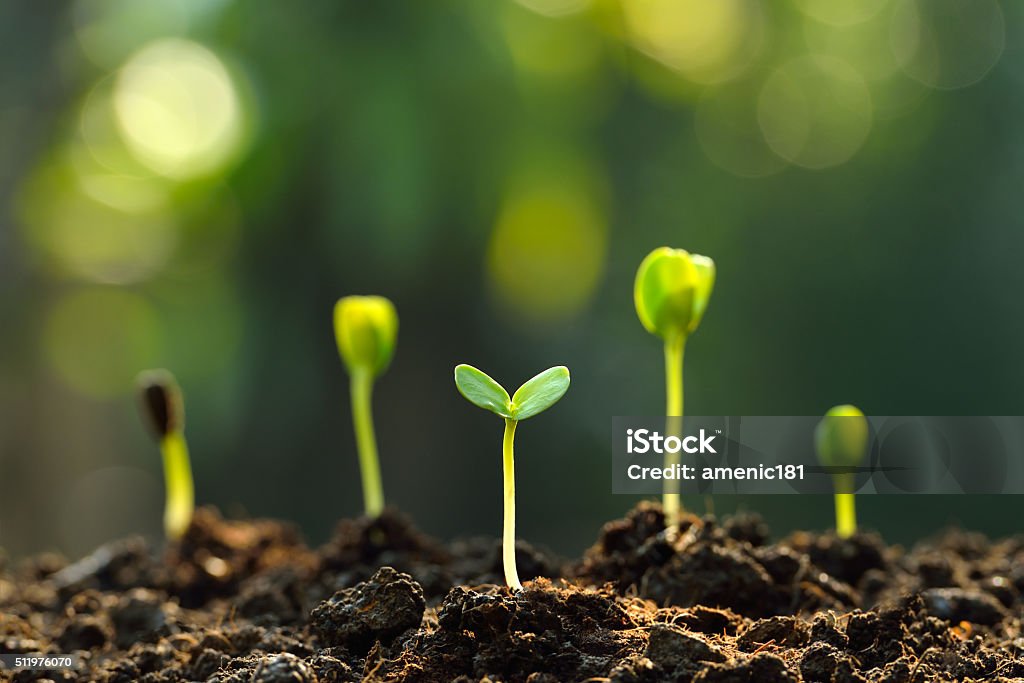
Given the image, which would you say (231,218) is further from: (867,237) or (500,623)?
(500,623)

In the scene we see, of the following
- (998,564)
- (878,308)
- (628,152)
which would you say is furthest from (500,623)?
(878,308)

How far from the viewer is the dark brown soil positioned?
639 mm

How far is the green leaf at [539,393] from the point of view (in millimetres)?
710

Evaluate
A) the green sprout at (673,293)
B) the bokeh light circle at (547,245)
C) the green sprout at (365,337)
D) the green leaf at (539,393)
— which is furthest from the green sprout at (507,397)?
the bokeh light circle at (547,245)

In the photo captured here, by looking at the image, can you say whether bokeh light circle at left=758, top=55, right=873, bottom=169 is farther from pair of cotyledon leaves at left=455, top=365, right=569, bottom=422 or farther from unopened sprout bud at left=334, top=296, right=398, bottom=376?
pair of cotyledon leaves at left=455, top=365, right=569, bottom=422

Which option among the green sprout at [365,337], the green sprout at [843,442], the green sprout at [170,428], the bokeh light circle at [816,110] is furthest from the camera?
the bokeh light circle at [816,110]

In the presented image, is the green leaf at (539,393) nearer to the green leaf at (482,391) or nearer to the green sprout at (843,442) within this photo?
the green leaf at (482,391)

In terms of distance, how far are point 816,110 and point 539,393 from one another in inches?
126

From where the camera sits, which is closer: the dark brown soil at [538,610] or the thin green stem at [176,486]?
the dark brown soil at [538,610]

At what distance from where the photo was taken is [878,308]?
3711 mm

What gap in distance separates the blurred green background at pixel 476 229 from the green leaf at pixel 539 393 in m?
2.28

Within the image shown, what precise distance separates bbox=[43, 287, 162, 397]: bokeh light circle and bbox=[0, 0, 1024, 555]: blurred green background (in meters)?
0.01

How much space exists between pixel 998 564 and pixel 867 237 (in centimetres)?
286

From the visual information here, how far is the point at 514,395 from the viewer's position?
2.32ft
